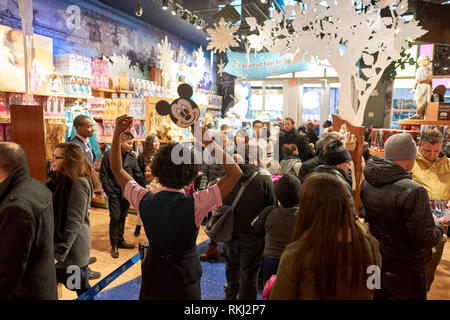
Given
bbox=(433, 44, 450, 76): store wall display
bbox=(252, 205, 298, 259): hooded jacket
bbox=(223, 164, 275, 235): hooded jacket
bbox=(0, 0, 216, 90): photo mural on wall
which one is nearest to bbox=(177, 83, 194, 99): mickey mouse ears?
bbox=(252, 205, 298, 259): hooded jacket

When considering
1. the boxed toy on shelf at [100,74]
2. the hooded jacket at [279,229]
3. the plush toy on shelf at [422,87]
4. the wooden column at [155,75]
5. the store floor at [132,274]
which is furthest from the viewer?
the wooden column at [155,75]

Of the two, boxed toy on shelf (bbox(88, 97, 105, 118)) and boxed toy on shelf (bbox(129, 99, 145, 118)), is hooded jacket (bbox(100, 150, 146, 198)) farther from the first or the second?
boxed toy on shelf (bbox(88, 97, 105, 118))

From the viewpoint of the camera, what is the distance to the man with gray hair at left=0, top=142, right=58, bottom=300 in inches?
59.5

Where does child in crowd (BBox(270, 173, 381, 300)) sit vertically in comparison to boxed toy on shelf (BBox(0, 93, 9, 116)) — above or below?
below

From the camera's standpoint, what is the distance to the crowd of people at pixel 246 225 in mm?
1217

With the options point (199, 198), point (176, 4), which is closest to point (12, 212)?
point (199, 198)

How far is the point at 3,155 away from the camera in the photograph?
64.4 inches

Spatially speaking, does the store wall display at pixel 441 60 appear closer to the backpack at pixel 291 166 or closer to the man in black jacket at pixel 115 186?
the backpack at pixel 291 166

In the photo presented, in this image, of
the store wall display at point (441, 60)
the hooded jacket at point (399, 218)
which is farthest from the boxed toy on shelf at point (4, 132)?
the store wall display at point (441, 60)

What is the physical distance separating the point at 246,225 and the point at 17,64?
424 cm

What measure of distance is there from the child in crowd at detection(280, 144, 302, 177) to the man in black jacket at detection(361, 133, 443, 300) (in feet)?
5.58

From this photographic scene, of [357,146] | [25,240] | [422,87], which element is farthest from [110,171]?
[422,87]

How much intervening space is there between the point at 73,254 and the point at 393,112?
9.97 meters

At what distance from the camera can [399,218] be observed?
1.92 m
